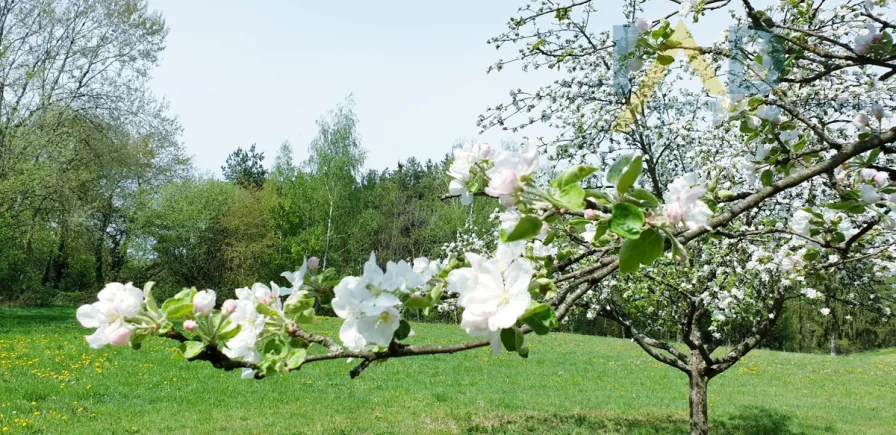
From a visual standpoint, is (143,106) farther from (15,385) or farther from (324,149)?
(15,385)

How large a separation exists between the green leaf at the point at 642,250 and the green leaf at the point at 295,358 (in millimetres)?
525

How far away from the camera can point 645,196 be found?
2.80ft

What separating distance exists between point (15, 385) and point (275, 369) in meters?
7.04

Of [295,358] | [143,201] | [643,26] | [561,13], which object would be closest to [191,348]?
[295,358]

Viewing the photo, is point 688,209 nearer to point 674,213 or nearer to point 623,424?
point 674,213

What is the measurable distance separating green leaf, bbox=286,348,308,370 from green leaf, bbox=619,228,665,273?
52 cm

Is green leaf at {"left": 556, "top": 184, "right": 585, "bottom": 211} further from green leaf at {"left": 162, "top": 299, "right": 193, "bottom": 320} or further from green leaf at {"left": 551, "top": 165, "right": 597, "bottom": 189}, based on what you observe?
green leaf at {"left": 162, "top": 299, "right": 193, "bottom": 320}

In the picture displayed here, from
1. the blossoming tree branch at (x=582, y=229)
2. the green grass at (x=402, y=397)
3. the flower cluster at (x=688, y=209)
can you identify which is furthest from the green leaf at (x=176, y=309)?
the green grass at (x=402, y=397)

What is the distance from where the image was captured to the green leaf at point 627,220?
79 centimetres

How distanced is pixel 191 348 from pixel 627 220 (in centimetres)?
70

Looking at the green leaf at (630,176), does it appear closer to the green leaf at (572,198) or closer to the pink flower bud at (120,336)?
the green leaf at (572,198)

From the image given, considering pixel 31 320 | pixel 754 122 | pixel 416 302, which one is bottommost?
pixel 31 320

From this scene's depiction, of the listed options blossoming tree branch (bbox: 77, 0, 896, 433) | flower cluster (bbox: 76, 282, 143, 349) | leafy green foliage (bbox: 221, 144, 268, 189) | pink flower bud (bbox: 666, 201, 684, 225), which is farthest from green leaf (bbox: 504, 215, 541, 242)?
Result: leafy green foliage (bbox: 221, 144, 268, 189)

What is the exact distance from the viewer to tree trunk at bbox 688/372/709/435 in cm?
470
